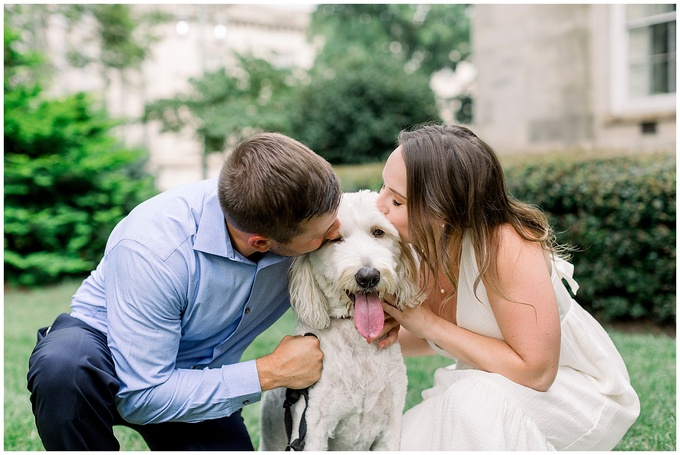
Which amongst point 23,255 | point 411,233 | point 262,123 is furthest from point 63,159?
point 411,233

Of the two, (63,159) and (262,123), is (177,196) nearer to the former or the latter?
(63,159)

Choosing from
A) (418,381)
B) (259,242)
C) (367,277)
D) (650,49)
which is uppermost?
(650,49)

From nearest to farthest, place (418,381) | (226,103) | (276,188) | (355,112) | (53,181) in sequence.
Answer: (276,188) < (418,381) < (53,181) < (355,112) < (226,103)

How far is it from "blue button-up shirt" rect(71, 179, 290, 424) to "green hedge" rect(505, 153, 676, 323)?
422cm

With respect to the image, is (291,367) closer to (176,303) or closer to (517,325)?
(176,303)

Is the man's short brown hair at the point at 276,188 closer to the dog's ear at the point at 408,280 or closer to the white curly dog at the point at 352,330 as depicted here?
the white curly dog at the point at 352,330

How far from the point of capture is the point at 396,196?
2.73 meters

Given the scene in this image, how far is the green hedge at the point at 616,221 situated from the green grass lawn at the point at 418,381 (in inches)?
15.2

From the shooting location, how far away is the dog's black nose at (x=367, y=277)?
2.49 meters

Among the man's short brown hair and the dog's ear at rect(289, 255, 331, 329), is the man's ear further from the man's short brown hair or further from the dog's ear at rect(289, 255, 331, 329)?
the dog's ear at rect(289, 255, 331, 329)

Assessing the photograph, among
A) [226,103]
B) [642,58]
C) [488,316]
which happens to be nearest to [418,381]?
[488,316]

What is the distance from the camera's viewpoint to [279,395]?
9.63ft

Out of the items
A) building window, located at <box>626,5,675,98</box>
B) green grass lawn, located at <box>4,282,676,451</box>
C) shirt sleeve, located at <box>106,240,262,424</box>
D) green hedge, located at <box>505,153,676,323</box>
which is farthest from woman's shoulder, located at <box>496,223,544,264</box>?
building window, located at <box>626,5,675,98</box>

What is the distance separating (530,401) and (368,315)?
0.78m
